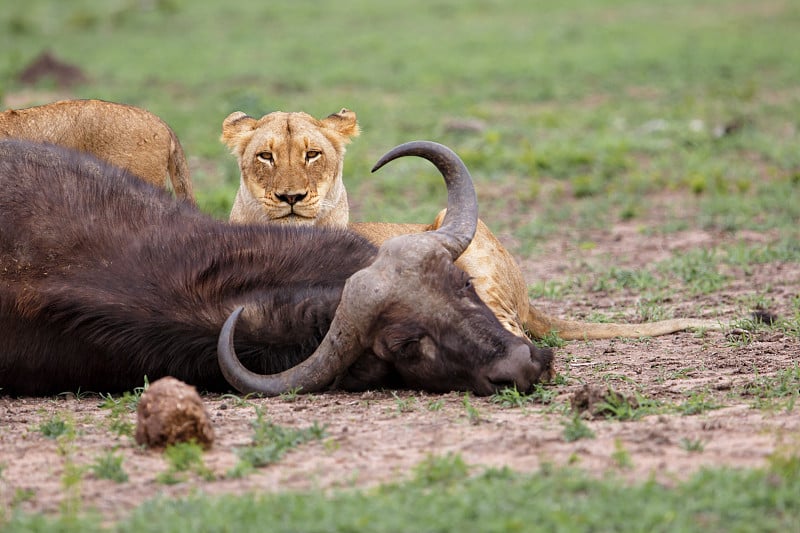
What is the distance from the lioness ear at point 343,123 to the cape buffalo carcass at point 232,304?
185 cm

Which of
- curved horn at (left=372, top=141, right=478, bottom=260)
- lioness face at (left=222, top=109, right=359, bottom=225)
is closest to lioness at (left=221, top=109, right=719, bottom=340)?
lioness face at (left=222, top=109, right=359, bottom=225)

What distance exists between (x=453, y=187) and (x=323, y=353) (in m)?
1.19

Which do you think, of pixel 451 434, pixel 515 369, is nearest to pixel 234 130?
pixel 515 369

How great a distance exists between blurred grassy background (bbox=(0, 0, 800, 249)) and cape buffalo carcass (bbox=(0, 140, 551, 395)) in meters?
4.34

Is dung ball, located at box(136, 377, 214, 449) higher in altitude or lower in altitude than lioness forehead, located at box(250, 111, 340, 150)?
lower

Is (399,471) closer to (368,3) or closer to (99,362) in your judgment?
(99,362)

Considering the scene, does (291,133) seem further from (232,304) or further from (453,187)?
(232,304)

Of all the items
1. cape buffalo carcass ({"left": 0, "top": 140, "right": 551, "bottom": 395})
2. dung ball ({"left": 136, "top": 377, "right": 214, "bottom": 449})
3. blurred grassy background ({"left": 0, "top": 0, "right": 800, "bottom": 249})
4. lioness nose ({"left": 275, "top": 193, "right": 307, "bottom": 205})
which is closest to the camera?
dung ball ({"left": 136, "top": 377, "right": 214, "bottom": 449})

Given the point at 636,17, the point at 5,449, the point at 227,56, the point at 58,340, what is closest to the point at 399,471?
the point at 5,449

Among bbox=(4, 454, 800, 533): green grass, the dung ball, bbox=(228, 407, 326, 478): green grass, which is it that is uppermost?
the dung ball

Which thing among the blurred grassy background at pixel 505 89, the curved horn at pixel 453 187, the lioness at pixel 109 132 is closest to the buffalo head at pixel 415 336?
the curved horn at pixel 453 187

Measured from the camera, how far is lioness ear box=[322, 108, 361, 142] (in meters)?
7.73

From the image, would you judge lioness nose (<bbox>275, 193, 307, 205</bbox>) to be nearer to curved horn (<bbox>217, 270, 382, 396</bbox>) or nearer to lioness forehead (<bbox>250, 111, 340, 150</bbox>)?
lioness forehead (<bbox>250, 111, 340, 150</bbox>)

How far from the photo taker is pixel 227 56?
21062 millimetres
